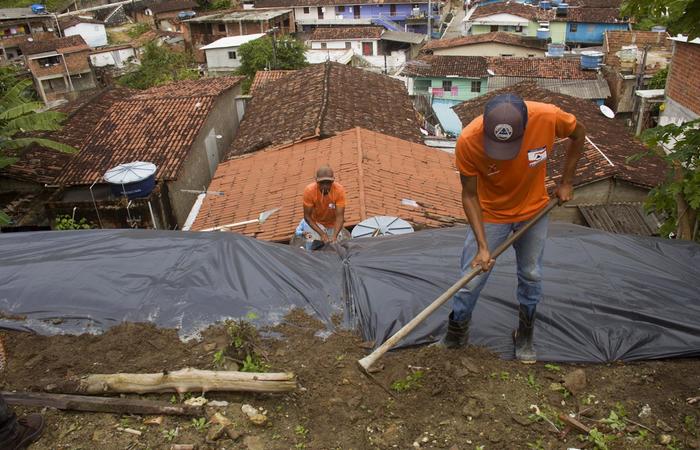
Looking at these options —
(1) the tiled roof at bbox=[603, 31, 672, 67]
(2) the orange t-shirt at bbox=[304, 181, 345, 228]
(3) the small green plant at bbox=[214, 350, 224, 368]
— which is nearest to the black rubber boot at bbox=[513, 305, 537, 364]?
(3) the small green plant at bbox=[214, 350, 224, 368]

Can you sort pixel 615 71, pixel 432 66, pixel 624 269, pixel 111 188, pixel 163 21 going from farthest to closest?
pixel 163 21 < pixel 432 66 < pixel 615 71 < pixel 111 188 < pixel 624 269

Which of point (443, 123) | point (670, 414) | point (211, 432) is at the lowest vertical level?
point (443, 123)

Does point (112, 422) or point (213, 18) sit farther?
point (213, 18)

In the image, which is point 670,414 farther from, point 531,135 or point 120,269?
point 120,269

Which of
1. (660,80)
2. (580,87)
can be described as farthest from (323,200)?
(580,87)

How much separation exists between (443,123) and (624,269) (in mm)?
19631

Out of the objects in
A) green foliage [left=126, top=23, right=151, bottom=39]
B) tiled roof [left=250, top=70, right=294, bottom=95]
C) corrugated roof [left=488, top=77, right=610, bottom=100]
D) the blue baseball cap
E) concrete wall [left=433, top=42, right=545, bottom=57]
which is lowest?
corrugated roof [left=488, top=77, right=610, bottom=100]

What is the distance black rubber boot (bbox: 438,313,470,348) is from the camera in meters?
3.34

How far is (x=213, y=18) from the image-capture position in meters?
39.4

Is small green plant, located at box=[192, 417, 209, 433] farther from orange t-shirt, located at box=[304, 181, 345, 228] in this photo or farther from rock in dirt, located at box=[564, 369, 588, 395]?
orange t-shirt, located at box=[304, 181, 345, 228]

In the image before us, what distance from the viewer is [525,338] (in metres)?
3.35

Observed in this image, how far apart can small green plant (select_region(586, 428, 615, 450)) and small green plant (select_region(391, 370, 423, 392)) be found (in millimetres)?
971

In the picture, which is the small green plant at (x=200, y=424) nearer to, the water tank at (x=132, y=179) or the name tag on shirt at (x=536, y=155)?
the name tag on shirt at (x=536, y=155)

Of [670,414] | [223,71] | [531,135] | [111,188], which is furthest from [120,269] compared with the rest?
[223,71]
